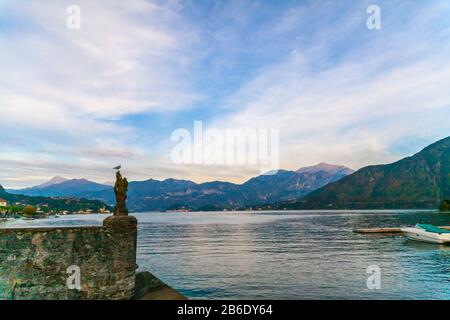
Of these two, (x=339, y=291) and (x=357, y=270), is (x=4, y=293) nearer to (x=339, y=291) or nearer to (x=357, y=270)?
(x=339, y=291)

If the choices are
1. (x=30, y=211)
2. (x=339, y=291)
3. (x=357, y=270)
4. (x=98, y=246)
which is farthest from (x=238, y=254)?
(x=30, y=211)

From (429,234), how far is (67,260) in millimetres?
58345

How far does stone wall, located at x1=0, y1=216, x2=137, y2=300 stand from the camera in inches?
518

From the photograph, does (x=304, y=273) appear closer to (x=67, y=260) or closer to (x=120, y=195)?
(x=120, y=195)

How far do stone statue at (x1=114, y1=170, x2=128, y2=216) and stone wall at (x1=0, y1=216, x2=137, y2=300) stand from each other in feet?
1.79

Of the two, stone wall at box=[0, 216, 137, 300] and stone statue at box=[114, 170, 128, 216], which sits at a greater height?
stone statue at box=[114, 170, 128, 216]

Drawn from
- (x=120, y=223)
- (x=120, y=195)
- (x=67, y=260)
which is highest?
(x=120, y=195)

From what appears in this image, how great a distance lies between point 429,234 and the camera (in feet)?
175

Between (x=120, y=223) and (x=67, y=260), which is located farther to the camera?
(x=120, y=223)

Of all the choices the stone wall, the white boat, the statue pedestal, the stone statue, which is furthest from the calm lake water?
the stone statue

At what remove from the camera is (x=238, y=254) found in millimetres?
41812

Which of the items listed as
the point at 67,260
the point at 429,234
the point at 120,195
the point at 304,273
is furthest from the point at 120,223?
the point at 429,234

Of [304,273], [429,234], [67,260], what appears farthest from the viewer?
[429,234]

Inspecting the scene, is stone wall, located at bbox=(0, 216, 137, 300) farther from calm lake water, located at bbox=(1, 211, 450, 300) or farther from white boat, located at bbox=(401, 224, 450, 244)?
white boat, located at bbox=(401, 224, 450, 244)
